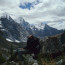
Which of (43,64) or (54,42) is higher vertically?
(43,64)

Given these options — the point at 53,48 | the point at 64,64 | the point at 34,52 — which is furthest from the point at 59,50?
the point at 64,64

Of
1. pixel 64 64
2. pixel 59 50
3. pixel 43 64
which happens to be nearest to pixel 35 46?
pixel 59 50

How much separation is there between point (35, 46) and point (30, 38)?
1.57 metres

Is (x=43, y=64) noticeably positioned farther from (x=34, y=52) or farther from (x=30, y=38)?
(x=30, y=38)

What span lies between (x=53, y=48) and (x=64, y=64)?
1057cm

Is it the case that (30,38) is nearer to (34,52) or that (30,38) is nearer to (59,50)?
(34,52)

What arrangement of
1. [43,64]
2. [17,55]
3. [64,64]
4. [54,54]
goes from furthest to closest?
[17,55]
[54,54]
[64,64]
[43,64]

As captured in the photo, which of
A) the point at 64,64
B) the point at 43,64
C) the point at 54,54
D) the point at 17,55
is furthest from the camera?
the point at 17,55

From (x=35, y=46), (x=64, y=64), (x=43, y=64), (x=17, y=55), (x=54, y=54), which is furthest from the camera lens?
(x=35, y=46)

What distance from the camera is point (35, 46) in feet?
86.8

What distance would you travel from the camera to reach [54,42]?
24219mm

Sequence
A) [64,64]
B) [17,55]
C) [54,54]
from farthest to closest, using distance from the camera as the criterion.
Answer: [17,55]
[54,54]
[64,64]

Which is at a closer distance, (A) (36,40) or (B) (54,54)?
(B) (54,54)

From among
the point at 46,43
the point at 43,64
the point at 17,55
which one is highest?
the point at 43,64
